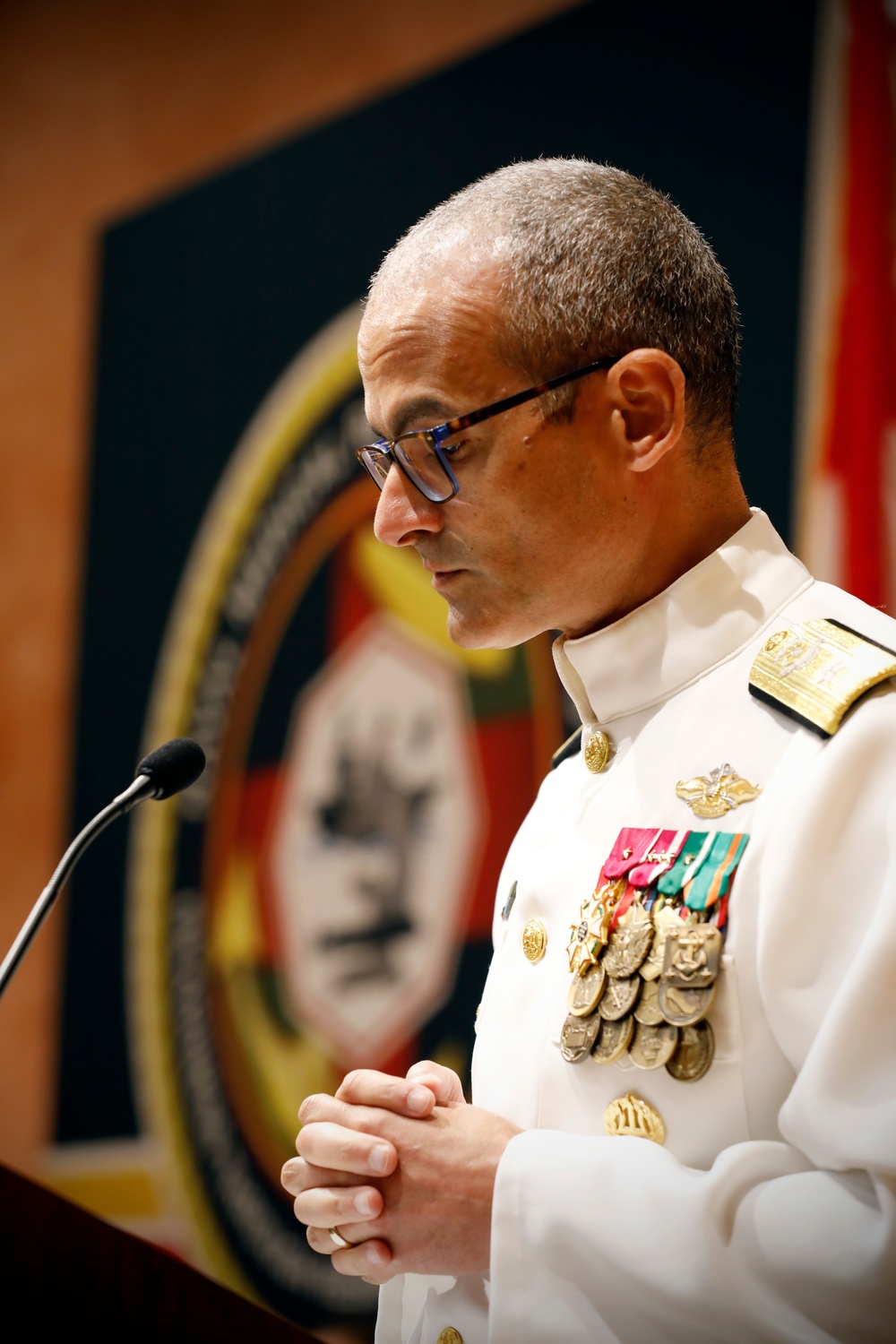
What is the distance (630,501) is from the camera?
1308mm

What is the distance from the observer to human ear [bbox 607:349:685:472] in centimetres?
129

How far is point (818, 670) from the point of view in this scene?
1.16m

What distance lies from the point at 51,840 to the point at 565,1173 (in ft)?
11.6

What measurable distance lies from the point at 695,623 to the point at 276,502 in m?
2.61

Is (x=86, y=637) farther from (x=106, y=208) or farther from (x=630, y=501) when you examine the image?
(x=630, y=501)

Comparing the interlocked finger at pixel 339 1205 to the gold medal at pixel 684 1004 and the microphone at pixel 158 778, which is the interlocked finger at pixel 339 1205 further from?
the microphone at pixel 158 778

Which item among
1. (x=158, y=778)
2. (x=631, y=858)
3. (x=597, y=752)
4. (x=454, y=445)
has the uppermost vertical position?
(x=454, y=445)

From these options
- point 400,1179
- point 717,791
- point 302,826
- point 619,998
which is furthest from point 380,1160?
point 302,826

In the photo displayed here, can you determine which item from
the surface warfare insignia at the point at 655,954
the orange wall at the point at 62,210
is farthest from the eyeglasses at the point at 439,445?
the orange wall at the point at 62,210

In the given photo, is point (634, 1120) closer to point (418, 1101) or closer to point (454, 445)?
point (418, 1101)

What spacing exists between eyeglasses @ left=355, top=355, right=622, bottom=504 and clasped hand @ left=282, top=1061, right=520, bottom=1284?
567 mm

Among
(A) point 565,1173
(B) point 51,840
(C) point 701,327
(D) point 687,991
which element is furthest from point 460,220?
(B) point 51,840

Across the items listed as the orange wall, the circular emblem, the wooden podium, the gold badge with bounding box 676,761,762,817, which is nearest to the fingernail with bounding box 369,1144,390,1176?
the wooden podium

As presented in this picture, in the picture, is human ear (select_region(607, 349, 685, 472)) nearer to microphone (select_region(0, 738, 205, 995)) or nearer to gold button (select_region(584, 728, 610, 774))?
gold button (select_region(584, 728, 610, 774))
